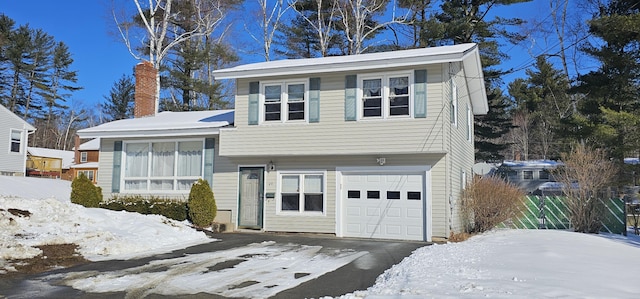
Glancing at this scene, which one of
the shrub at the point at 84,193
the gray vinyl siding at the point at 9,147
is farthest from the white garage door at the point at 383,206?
the gray vinyl siding at the point at 9,147

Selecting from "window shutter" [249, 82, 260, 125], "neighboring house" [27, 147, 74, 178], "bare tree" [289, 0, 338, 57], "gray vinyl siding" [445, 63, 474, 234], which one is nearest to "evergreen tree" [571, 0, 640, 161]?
"gray vinyl siding" [445, 63, 474, 234]

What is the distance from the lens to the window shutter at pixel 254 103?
15.0 m

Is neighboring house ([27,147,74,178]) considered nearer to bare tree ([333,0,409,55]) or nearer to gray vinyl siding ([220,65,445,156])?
bare tree ([333,0,409,55])

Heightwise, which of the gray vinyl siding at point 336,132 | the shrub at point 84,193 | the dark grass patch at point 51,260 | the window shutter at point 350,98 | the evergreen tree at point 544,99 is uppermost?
the evergreen tree at point 544,99

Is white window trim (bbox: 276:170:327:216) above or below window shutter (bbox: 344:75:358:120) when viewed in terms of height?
below

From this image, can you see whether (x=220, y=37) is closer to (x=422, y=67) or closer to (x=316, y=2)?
(x=316, y=2)

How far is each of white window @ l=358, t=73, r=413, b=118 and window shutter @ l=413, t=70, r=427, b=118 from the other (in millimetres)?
163

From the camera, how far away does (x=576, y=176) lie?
16516mm

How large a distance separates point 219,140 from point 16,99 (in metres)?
39.0

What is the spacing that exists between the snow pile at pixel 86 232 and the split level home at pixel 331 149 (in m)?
2.95

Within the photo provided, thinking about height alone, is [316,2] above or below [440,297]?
above

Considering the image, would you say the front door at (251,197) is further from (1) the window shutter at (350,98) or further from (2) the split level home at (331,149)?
(1) the window shutter at (350,98)

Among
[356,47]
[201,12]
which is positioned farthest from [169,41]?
[356,47]

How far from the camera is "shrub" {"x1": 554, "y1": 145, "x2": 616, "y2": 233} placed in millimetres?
16016
